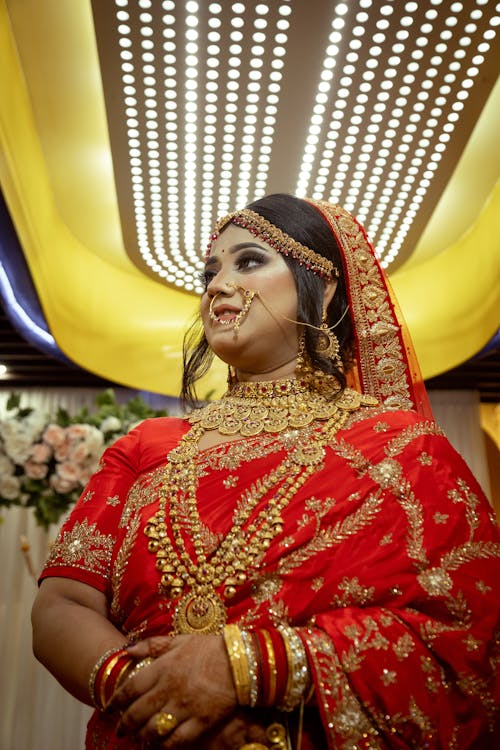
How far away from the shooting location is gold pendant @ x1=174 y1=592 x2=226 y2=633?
1140mm

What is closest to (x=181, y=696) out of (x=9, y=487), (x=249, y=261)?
(x=249, y=261)

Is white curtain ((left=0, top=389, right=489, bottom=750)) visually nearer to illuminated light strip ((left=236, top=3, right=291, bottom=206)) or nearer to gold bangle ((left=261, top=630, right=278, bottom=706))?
illuminated light strip ((left=236, top=3, right=291, bottom=206))

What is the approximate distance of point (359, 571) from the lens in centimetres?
114

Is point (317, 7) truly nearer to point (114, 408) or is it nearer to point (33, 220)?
point (33, 220)

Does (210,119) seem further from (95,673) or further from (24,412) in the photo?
(95,673)

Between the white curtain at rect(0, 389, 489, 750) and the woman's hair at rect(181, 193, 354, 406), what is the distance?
12.0 ft

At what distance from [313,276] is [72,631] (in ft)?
3.16

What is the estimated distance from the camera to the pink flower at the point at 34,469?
2887 mm

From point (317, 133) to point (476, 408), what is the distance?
340 cm

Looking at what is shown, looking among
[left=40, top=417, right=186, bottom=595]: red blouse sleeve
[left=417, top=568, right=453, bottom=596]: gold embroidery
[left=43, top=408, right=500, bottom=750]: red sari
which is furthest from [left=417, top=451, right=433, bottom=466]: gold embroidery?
[left=40, top=417, right=186, bottom=595]: red blouse sleeve

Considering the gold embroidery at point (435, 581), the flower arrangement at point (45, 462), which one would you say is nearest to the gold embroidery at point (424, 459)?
the gold embroidery at point (435, 581)

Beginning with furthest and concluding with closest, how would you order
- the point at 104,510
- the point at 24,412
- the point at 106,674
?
1. the point at 24,412
2. the point at 104,510
3. the point at 106,674

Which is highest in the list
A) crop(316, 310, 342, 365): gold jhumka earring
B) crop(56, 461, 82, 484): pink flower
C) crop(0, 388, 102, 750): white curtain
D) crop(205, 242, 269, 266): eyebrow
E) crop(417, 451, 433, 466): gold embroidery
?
crop(205, 242, 269, 266): eyebrow

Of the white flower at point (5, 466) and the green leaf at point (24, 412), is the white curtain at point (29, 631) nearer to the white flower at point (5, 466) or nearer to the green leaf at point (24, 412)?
the green leaf at point (24, 412)
